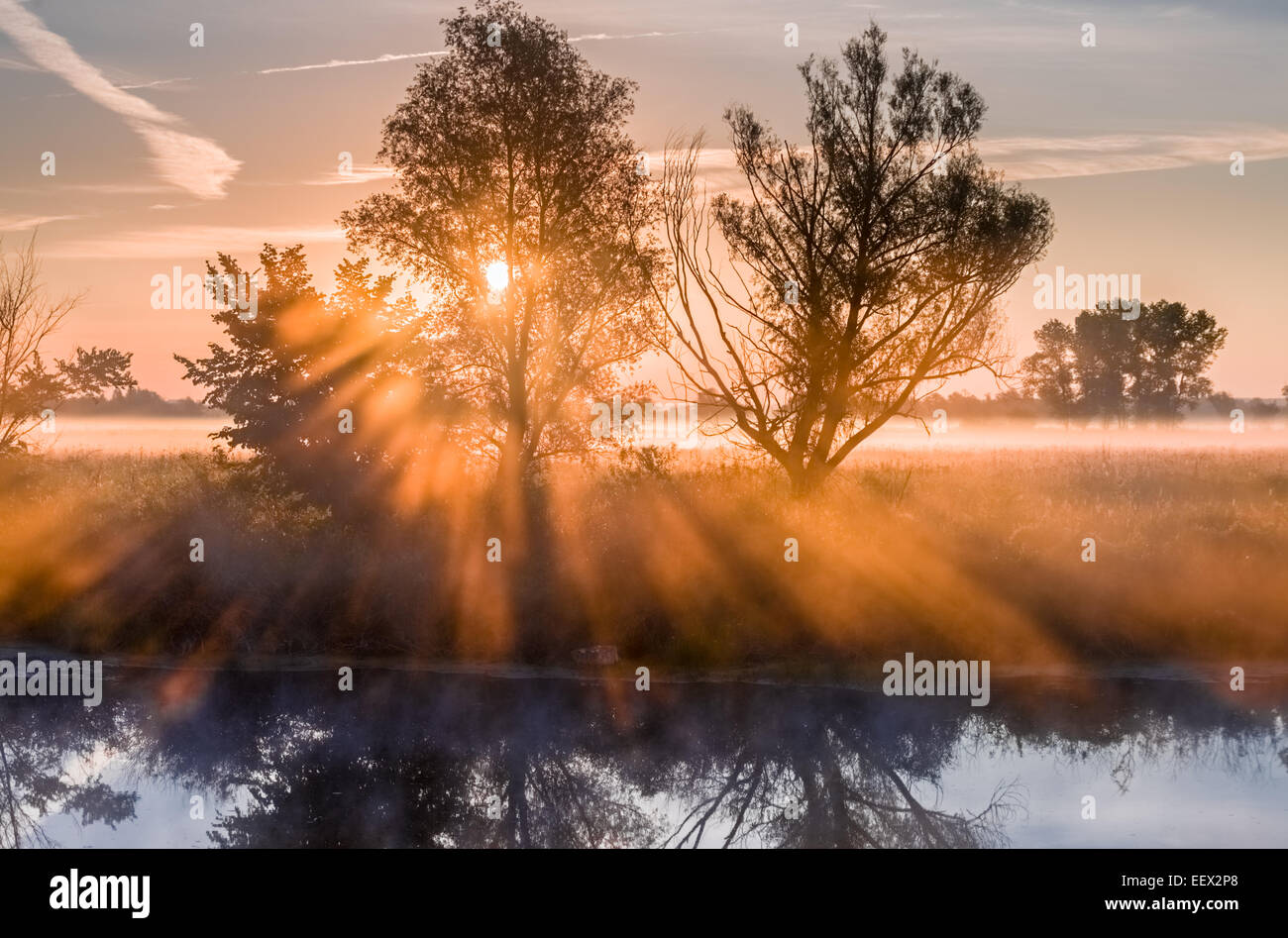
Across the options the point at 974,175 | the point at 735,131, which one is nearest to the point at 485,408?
the point at 735,131

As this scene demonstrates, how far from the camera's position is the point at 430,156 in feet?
97.2

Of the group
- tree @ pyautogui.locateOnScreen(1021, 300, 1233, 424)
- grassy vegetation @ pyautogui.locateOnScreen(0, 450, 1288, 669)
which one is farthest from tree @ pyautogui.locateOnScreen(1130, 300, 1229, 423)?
grassy vegetation @ pyautogui.locateOnScreen(0, 450, 1288, 669)

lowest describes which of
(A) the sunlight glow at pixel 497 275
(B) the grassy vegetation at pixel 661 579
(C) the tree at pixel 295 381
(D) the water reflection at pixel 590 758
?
(D) the water reflection at pixel 590 758

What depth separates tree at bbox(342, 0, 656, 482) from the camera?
29375 millimetres

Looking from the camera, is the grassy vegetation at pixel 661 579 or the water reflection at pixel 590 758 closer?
the water reflection at pixel 590 758

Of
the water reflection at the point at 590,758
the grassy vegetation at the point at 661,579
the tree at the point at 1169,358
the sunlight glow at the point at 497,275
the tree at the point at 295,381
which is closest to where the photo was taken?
the water reflection at the point at 590,758

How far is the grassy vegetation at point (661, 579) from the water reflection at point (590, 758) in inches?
51.9

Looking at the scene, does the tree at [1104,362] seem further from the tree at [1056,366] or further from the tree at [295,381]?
the tree at [295,381]

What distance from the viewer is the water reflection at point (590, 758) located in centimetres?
1342

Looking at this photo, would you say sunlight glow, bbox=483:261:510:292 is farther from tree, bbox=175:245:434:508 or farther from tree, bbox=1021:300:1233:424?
tree, bbox=1021:300:1233:424

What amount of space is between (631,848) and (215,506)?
16.2 metres

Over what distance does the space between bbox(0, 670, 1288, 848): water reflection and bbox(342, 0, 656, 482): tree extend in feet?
38.3

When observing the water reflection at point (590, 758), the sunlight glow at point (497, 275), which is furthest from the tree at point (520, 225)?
the water reflection at point (590, 758)
